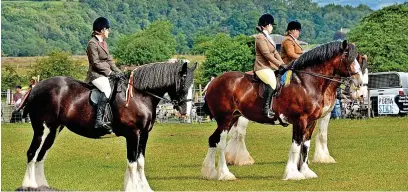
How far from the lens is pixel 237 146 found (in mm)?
21812

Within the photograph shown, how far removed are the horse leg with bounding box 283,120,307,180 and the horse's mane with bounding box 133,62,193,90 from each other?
10.8 ft

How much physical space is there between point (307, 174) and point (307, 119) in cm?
98

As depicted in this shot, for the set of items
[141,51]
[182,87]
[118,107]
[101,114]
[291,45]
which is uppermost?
[141,51]

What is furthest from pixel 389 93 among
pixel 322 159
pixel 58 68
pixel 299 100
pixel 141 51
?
pixel 141 51

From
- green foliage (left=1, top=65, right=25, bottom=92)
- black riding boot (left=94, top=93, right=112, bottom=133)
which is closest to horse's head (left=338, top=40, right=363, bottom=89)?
black riding boot (left=94, top=93, right=112, bottom=133)

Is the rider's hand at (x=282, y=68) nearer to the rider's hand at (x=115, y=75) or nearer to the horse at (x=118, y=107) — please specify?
the horse at (x=118, y=107)

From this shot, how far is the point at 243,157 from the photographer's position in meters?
21.9

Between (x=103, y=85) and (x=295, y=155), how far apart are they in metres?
4.16

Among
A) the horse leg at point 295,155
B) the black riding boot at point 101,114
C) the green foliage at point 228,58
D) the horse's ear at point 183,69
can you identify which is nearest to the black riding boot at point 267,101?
the horse leg at point 295,155

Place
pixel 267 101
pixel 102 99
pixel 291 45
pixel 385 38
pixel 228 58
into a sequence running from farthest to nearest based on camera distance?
1. pixel 228 58
2. pixel 385 38
3. pixel 291 45
4. pixel 267 101
5. pixel 102 99

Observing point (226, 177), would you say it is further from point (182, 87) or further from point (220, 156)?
point (182, 87)

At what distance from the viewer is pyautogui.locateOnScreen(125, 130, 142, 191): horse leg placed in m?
16.1

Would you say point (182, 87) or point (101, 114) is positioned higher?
point (182, 87)

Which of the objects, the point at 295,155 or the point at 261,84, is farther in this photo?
the point at 261,84
